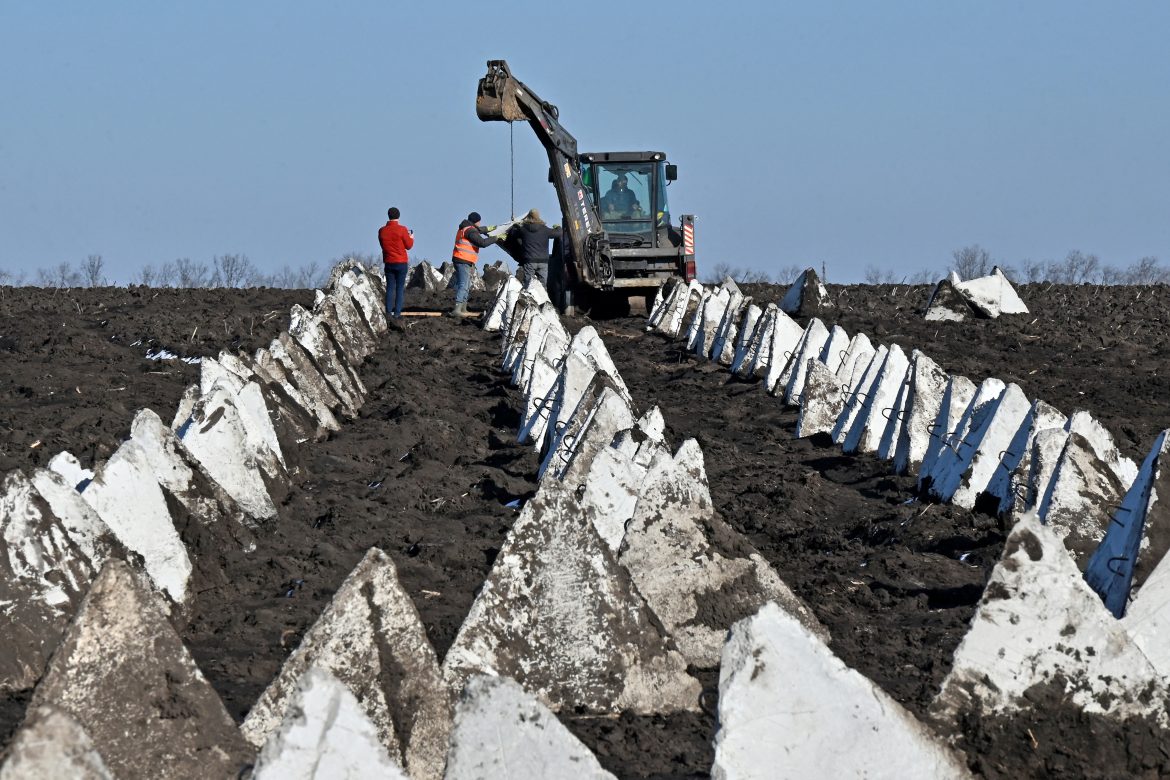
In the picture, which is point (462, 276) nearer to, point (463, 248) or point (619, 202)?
point (463, 248)

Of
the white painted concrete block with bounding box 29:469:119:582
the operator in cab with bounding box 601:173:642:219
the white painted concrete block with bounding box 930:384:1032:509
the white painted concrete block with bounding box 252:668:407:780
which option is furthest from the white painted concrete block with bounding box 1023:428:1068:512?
the operator in cab with bounding box 601:173:642:219

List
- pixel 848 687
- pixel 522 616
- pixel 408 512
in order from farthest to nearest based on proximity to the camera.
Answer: pixel 408 512, pixel 522 616, pixel 848 687

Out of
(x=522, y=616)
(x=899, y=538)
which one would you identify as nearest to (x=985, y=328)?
(x=899, y=538)

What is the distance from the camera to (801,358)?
14234mm

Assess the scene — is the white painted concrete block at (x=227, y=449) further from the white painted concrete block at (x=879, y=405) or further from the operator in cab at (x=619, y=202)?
the operator in cab at (x=619, y=202)

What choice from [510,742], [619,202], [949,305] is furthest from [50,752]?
[619,202]

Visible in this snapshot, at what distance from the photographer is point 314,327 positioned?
48.7ft

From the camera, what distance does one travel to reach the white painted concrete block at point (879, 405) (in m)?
11.5

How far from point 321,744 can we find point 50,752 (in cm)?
57

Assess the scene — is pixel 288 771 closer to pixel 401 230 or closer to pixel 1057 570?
pixel 1057 570

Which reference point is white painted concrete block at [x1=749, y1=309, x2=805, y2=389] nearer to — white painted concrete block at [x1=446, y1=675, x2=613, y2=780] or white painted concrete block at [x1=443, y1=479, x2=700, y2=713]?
white painted concrete block at [x1=443, y1=479, x2=700, y2=713]

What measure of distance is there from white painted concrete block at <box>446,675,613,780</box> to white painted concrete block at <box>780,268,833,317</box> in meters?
18.7

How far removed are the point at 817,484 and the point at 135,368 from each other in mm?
8370

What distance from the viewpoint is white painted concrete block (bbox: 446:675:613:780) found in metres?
3.70
